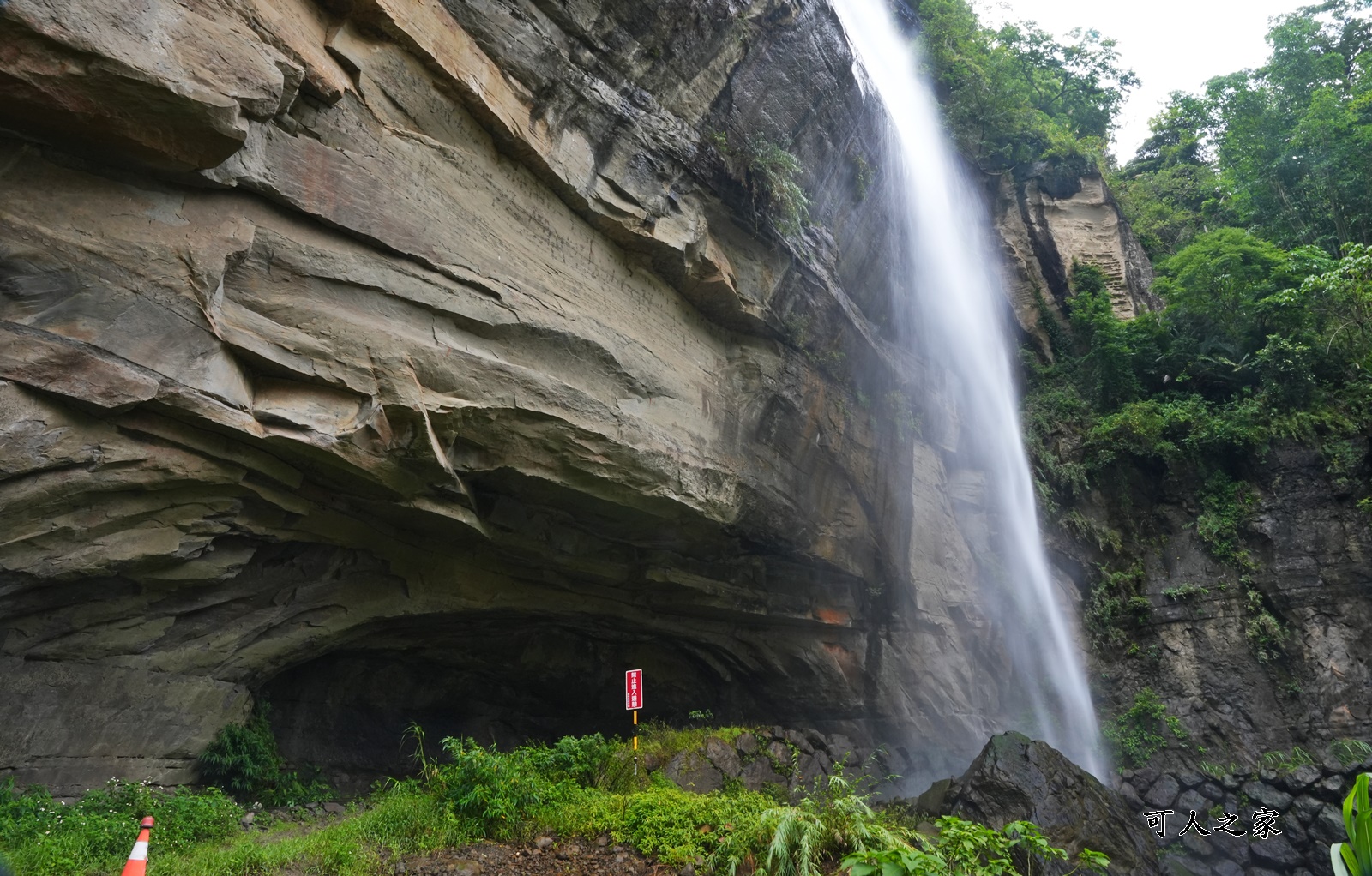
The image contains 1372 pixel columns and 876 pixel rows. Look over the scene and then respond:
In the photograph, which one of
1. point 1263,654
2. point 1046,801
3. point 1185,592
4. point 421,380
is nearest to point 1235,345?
point 1185,592

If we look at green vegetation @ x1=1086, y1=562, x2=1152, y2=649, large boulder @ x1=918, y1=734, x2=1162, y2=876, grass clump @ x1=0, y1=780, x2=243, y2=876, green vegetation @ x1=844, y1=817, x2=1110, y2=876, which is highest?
green vegetation @ x1=1086, y1=562, x2=1152, y2=649

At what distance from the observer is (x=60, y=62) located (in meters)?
5.35

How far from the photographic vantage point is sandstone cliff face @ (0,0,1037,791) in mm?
6051

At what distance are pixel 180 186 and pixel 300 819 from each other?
6574 mm

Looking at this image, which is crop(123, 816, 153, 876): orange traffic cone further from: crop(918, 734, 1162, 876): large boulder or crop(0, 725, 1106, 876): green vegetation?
crop(918, 734, 1162, 876): large boulder

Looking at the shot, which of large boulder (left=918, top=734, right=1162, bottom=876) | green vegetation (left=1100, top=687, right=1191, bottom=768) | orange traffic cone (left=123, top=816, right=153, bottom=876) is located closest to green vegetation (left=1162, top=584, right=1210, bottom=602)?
green vegetation (left=1100, top=687, right=1191, bottom=768)

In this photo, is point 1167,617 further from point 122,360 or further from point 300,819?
point 122,360

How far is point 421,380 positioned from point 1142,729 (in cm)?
1454

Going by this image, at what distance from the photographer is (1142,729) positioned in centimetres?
1455

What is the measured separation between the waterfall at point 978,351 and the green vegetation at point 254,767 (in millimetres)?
12872

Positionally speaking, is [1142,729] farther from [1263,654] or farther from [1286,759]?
[1263,654]

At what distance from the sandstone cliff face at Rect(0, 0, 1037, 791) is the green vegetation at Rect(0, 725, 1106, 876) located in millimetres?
923

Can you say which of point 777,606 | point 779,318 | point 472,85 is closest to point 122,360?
point 472,85

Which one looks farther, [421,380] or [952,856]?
[421,380]
